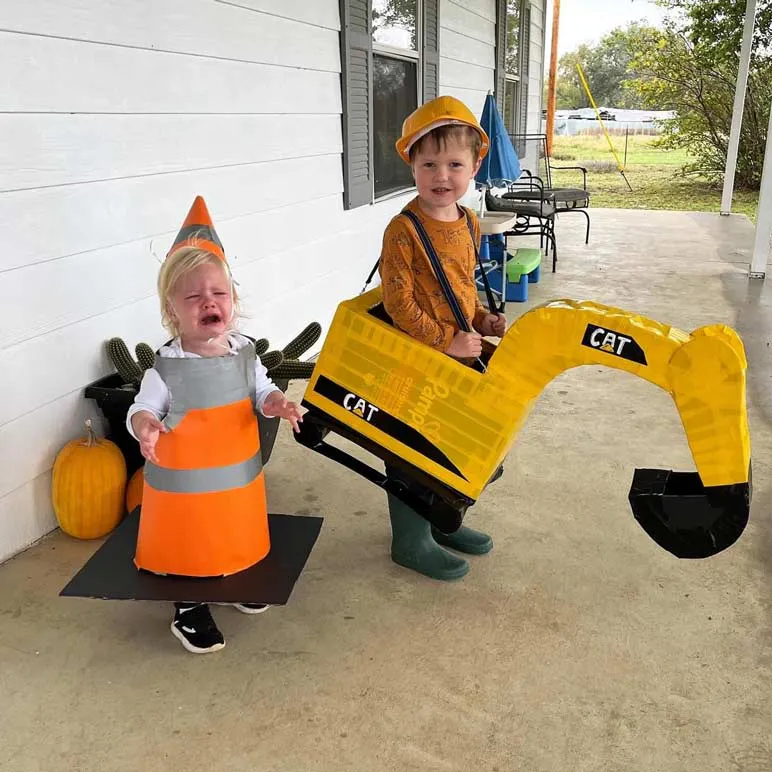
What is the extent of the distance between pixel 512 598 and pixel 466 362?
0.68 metres

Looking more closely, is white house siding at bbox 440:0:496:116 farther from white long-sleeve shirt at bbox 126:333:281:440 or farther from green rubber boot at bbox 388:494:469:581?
white long-sleeve shirt at bbox 126:333:281:440

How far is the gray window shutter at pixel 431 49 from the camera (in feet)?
18.0

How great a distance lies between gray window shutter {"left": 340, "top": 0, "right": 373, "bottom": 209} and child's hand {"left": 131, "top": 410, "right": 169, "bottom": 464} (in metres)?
2.99

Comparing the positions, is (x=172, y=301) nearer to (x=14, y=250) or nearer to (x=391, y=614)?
(x=14, y=250)

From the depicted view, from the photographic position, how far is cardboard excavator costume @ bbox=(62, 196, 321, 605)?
1.84 m

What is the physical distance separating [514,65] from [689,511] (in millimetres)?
8547

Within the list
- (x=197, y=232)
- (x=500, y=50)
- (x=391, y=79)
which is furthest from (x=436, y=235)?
(x=500, y=50)

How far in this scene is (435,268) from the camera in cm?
201

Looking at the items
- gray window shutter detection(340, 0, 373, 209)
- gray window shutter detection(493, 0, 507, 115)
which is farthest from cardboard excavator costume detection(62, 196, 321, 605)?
gray window shutter detection(493, 0, 507, 115)

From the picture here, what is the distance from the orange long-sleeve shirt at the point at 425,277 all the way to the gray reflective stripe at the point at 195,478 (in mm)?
571

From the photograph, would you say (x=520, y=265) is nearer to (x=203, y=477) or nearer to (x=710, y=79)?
(x=203, y=477)

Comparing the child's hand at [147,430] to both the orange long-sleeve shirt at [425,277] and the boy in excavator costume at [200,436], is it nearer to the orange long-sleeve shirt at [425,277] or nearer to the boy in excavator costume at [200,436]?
the boy in excavator costume at [200,436]

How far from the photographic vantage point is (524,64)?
31.2 ft

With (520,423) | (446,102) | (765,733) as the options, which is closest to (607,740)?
(765,733)
